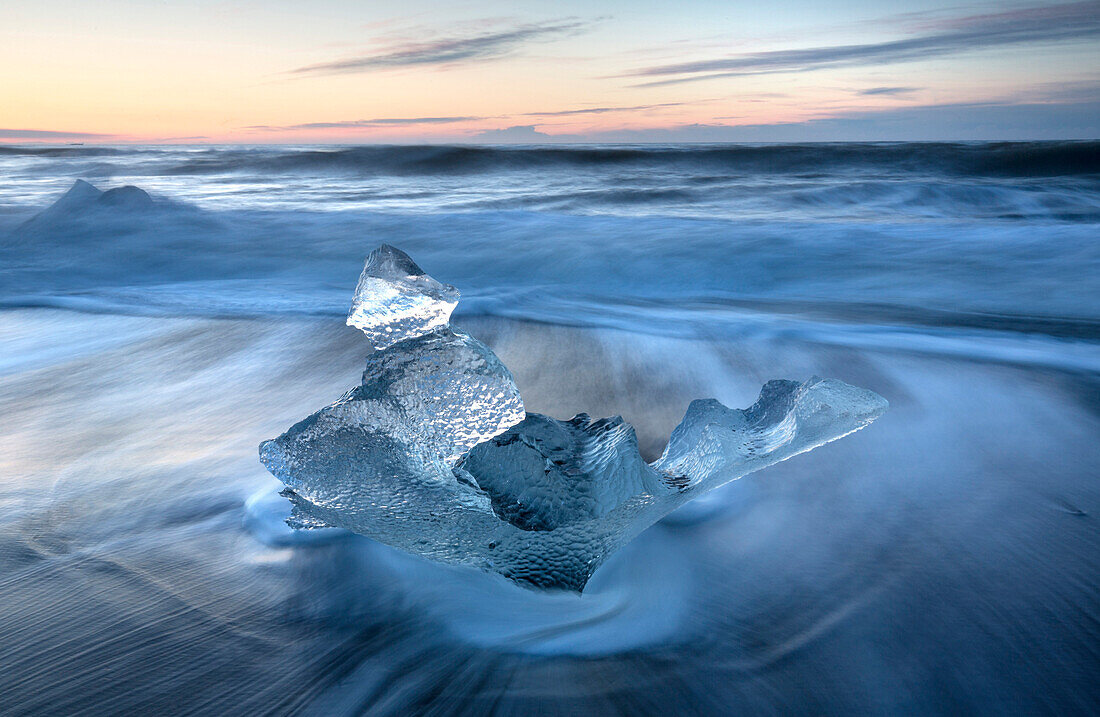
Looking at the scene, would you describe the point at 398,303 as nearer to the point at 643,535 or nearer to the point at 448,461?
the point at 448,461

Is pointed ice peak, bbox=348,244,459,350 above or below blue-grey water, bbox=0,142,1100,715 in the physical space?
above

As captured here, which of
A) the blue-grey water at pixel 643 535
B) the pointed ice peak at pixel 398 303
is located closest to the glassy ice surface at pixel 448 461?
the pointed ice peak at pixel 398 303

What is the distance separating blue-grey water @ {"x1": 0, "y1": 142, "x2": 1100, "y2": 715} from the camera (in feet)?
2.82

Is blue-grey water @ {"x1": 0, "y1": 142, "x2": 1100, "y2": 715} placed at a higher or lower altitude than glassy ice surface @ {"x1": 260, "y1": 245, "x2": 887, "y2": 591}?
lower

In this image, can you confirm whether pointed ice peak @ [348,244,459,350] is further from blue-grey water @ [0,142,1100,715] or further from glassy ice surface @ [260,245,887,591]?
blue-grey water @ [0,142,1100,715]

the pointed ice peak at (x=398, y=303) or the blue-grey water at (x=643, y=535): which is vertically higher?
the pointed ice peak at (x=398, y=303)

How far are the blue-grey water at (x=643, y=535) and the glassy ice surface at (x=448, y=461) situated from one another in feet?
0.34

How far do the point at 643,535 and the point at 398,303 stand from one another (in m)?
0.54

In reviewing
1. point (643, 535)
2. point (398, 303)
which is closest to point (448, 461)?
point (398, 303)

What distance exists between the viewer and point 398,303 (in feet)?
3.01

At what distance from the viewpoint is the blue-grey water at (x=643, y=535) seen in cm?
86

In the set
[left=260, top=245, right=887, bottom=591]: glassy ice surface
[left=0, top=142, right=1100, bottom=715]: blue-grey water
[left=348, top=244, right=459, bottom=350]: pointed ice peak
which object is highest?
[left=348, top=244, right=459, bottom=350]: pointed ice peak

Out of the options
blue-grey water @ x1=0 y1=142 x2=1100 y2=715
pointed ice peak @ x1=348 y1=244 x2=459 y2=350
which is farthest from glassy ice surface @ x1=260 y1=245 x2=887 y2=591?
blue-grey water @ x1=0 y1=142 x2=1100 y2=715

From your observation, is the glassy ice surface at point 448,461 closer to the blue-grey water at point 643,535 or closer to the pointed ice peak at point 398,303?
the pointed ice peak at point 398,303
